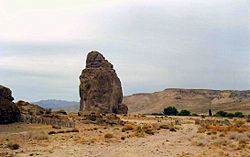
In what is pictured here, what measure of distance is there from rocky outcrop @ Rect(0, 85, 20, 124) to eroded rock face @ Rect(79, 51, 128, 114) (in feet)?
140

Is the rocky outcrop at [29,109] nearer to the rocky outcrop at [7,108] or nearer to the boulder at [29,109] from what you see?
the boulder at [29,109]

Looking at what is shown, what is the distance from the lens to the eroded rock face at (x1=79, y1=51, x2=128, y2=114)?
268ft

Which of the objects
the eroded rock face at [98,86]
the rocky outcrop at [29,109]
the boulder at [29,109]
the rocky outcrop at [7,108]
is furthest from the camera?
the eroded rock face at [98,86]

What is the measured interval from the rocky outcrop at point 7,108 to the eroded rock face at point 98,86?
140 ft

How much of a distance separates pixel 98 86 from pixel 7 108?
1794 inches

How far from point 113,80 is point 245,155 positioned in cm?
6571

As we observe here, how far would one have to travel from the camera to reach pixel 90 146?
914 inches

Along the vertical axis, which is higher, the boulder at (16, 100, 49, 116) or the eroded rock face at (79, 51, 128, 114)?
the eroded rock face at (79, 51, 128, 114)

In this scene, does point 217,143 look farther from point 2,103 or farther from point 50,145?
point 2,103

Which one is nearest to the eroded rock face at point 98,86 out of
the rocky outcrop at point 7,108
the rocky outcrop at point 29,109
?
the rocky outcrop at point 29,109

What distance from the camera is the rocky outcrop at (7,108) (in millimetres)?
35938

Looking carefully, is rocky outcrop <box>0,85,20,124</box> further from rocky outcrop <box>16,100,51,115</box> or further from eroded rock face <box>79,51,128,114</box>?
eroded rock face <box>79,51,128,114</box>

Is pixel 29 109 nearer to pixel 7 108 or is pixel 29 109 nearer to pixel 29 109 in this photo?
pixel 29 109

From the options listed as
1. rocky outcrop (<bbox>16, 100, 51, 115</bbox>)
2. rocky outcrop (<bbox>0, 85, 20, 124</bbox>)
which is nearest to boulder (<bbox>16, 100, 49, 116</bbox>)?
rocky outcrop (<bbox>16, 100, 51, 115</bbox>)
